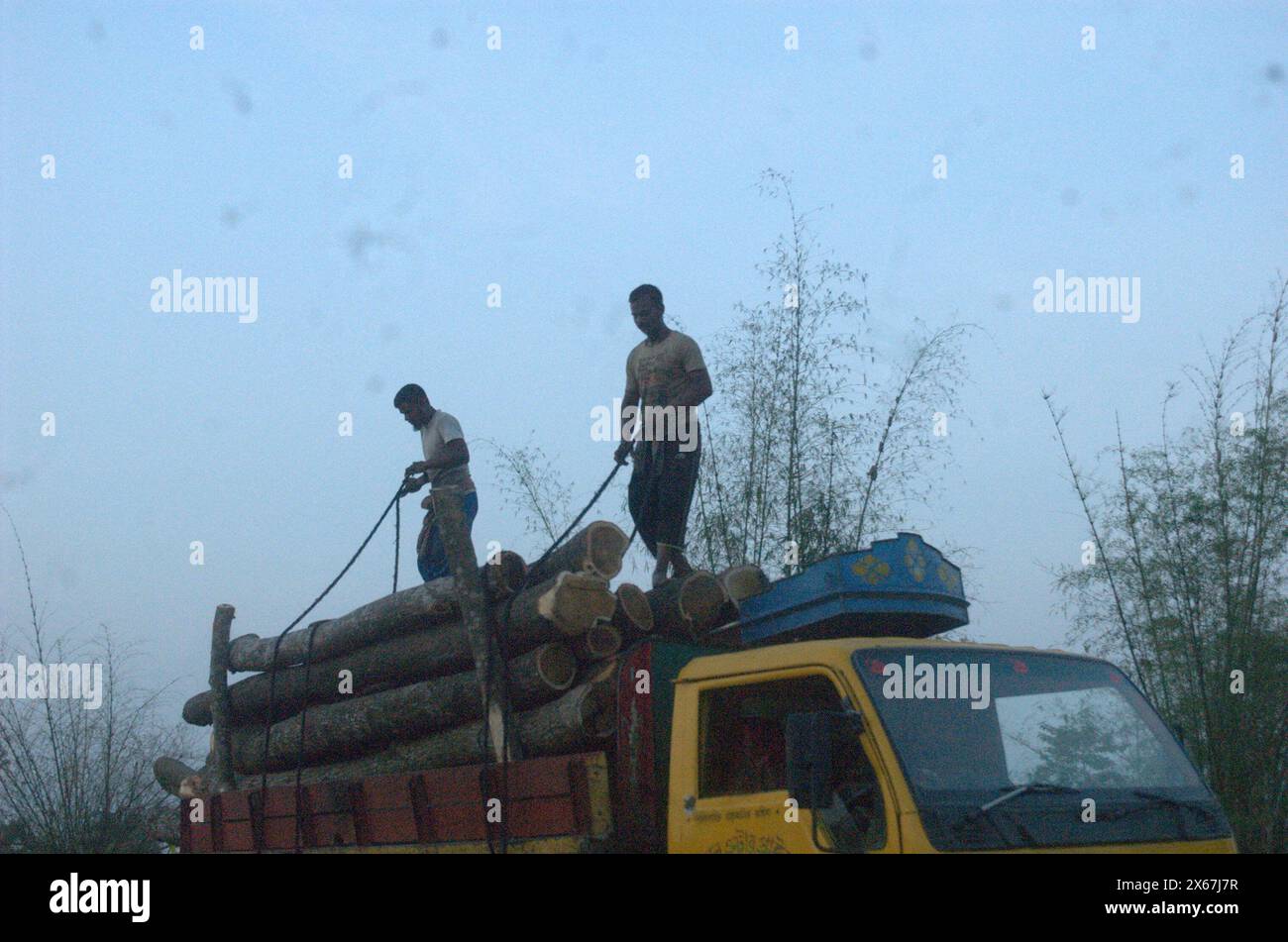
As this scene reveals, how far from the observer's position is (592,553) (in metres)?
5.99

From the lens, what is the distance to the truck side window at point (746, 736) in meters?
4.91

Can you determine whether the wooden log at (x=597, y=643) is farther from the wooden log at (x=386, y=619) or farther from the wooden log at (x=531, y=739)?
the wooden log at (x=386, y=619)

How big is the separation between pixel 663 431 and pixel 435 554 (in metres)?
1.76

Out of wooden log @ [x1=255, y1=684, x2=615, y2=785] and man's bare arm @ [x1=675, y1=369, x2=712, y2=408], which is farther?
man's bare arm @ [x1=675, y1=369, x2=712, y2=408]

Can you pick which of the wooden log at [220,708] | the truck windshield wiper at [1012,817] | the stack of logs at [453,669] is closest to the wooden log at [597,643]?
the stack of logs at [453,669]

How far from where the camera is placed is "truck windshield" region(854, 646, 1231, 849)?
170 inches

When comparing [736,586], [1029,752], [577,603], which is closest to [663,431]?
[736,586]

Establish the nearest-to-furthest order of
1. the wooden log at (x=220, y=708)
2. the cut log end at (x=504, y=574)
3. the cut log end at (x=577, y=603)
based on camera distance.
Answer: the cut log end at (x=577, y=603) → the cut log end at (x=504, y=574) → the wooden log at (x=220, y=708)

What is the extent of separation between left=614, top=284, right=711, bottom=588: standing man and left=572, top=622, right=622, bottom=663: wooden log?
0.89 metres

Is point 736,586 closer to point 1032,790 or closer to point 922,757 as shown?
point 922,757

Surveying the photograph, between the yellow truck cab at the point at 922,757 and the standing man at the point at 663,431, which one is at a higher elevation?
the standing man at the point at 663,431

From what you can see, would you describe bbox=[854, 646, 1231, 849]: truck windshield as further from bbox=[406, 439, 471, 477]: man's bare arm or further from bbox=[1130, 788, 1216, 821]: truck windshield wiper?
bbox=[406, 439, 471, 477]: man's bare arm

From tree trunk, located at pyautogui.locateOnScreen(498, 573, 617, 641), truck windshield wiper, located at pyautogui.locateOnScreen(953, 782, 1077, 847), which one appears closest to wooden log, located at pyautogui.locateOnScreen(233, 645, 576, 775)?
tree trunk, located at pyautogui.locateOnScreen(498, 573, 617, 641)
